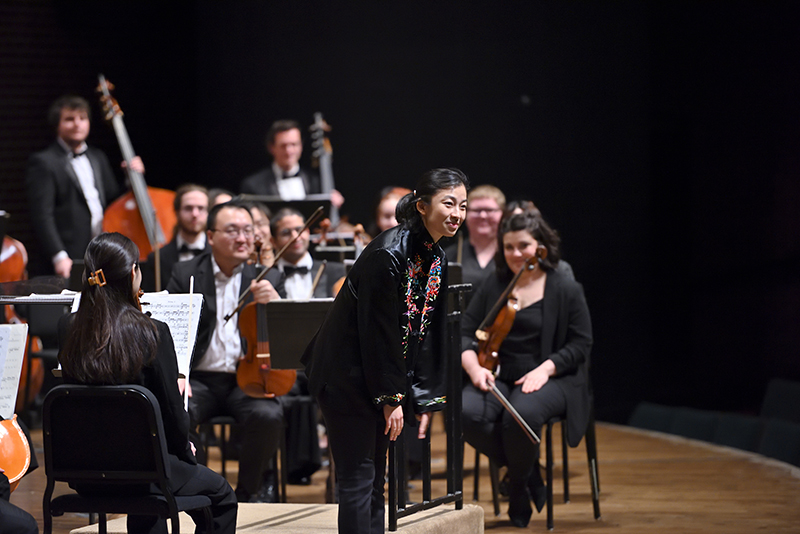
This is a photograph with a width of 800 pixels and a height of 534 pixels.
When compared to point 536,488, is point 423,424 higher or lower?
higher

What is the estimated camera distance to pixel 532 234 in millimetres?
3730

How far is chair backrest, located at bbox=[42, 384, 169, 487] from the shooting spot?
2.28 meters

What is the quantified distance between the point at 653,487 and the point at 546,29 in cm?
301

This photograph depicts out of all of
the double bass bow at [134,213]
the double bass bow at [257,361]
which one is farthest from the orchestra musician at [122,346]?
the double bass bow at [134,213]

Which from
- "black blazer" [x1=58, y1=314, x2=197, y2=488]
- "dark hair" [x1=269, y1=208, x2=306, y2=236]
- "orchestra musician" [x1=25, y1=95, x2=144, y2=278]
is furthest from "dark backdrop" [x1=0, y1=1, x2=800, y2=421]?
"black blazer" [x1=58, y1=314, x2=197, y2=488]

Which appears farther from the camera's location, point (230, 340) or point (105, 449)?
point (230, 340)

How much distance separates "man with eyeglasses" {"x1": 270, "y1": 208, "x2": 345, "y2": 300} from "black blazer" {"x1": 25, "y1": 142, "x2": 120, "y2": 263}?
4.30 feet

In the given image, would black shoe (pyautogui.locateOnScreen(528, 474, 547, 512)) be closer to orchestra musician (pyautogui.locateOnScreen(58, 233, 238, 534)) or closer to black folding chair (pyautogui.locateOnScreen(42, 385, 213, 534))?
orchestra musician (pyautogui.locateOnScreen(58, 233, 238, 534))

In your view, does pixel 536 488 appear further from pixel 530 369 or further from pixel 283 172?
pixel 283 172

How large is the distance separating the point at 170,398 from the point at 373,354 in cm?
49

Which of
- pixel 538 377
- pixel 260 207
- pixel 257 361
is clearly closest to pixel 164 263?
pixel 260 207

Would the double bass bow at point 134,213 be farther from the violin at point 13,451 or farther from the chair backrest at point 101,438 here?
the chair backrest at point 101,438

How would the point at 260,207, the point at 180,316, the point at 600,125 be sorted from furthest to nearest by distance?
the point at 600,125, the point at 260,207, the point at 180,316

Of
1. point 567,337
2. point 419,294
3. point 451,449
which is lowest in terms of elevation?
point 451,449
